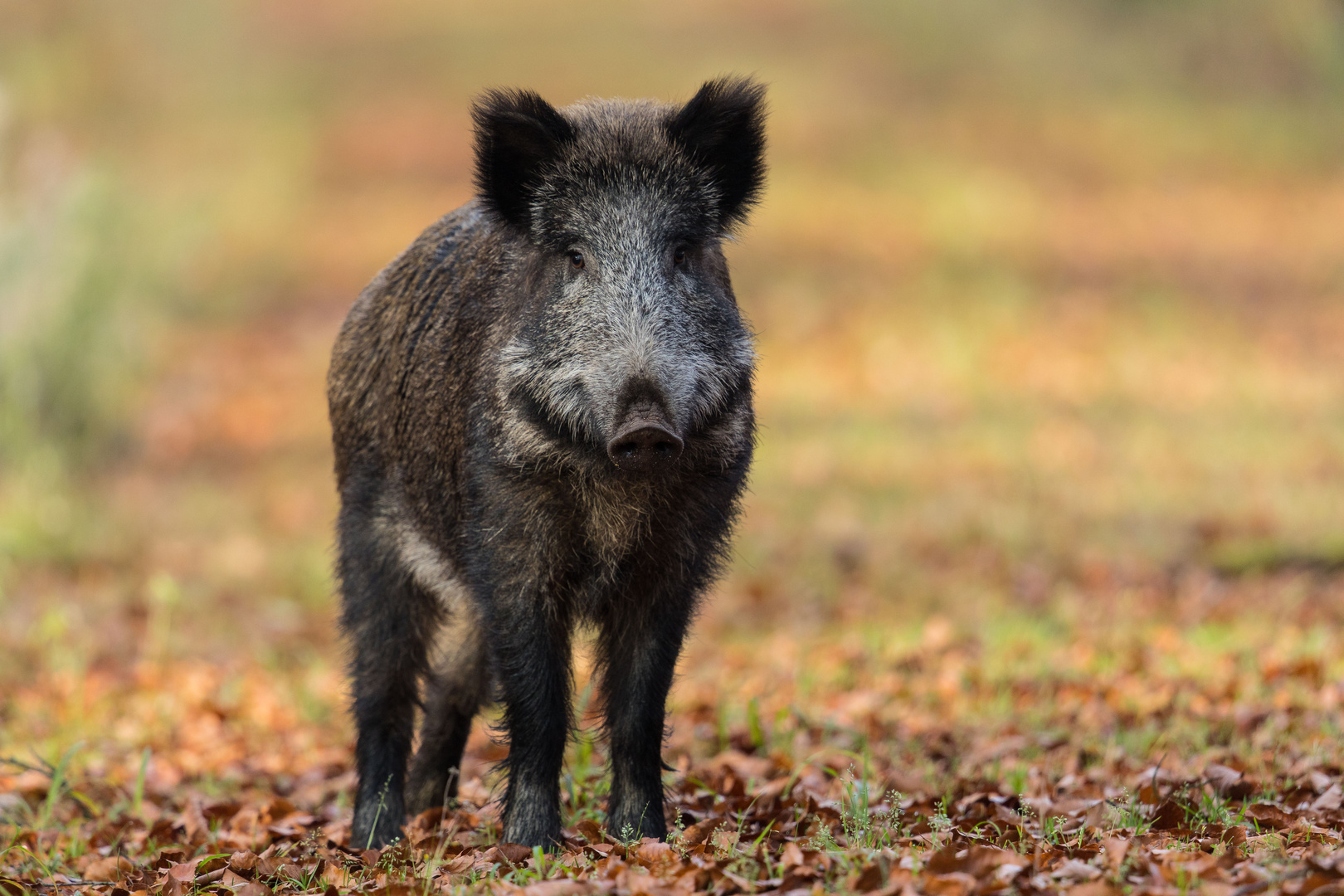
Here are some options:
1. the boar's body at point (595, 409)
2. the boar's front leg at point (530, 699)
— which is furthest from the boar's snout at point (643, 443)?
the boar's front leg at point (530, 699)

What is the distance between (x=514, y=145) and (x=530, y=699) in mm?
1575

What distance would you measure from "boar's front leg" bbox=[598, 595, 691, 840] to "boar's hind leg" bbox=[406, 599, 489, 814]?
855 millimetres

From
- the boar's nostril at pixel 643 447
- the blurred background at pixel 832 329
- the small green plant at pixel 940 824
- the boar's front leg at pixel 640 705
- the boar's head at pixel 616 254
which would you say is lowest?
the small green plant at pixel 940 824

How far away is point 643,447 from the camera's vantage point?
130 inches

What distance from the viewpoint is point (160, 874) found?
3.75 metres

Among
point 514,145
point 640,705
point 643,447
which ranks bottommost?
point 640,705

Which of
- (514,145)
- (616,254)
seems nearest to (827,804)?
(616,254)

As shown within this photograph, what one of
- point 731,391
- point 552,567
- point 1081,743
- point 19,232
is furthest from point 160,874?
point 19,232

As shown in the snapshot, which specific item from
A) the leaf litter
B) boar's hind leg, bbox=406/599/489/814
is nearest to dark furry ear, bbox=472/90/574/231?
boar's hind leg, bbox=406/599/489/814

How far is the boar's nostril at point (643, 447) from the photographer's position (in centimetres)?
329

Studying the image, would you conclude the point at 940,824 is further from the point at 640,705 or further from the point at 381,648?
the point at 381,648

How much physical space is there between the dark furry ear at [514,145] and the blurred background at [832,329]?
273cm

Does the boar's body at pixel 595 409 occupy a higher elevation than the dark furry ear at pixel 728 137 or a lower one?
lower

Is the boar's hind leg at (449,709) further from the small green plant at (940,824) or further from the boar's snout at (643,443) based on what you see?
the small green plant at (940,824)
